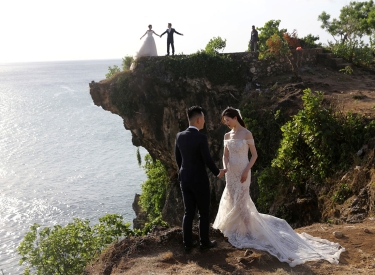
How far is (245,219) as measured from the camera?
7.27m

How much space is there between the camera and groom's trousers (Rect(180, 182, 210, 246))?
257 inches

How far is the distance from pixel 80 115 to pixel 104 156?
2396cm

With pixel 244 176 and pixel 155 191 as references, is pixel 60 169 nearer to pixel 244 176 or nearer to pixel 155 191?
pixel 155 191

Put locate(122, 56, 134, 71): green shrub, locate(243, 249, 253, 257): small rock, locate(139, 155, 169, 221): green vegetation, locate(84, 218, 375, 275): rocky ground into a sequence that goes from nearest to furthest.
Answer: locate(84, 218, 375, 275): rocky ground, locate(243, 249, 253, 257): small rock, locate(122, 56, 134, 71): green shrub, locate(139, 155, 169, 221): green vegetation

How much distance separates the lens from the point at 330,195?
35.8ft

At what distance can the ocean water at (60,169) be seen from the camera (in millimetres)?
33531

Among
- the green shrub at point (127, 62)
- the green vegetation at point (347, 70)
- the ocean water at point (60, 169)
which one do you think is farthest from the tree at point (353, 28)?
the ocean water at point (60, 169)

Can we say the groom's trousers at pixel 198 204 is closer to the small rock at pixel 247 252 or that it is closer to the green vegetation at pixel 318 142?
the small rock at pixel 247 252

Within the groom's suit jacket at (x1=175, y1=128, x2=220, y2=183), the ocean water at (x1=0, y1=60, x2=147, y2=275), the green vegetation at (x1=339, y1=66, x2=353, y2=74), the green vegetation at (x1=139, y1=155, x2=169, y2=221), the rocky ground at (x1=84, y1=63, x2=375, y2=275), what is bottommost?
the ocean water at (x1=0, y1=60, x2=147, y2=275)

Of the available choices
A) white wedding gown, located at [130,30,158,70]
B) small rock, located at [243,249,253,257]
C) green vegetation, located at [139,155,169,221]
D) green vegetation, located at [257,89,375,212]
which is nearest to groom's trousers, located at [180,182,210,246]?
small rock, located at [243,249,253,257]

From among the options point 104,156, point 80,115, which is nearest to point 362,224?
point 104,156

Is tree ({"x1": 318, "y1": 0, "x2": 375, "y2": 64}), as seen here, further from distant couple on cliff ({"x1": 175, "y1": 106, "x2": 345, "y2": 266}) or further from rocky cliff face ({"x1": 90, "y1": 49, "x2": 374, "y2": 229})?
distant couple on cliff ({"x1": 175, "y1": 106, "x2": 345, "y2": 266})

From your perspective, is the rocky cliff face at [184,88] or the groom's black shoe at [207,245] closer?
the groom's black shoe at [207,245]

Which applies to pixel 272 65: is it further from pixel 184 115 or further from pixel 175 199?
pixel 175 199
